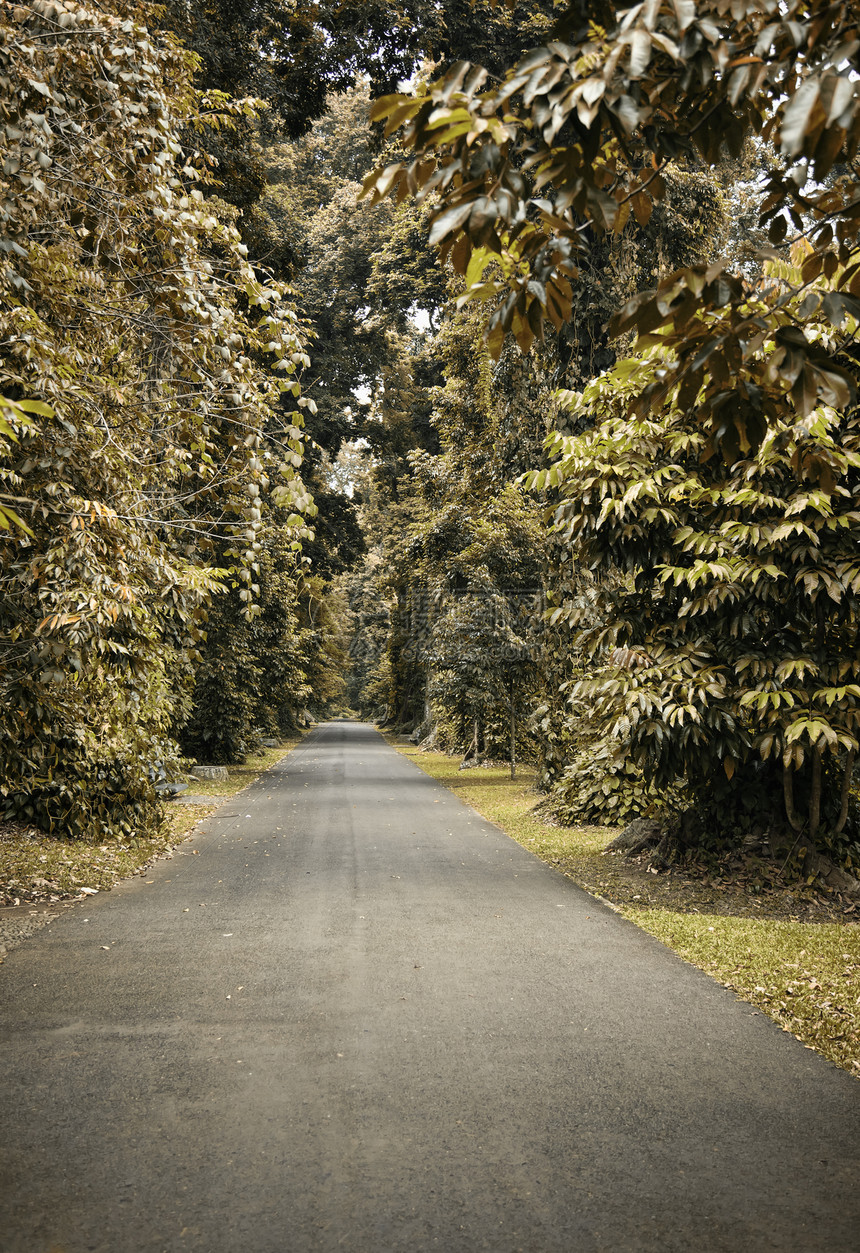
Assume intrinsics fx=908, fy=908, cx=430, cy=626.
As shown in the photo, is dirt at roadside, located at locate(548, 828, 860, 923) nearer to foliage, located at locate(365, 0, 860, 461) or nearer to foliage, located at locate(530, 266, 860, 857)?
foliage, located at locate(530, 266, 860, 857)

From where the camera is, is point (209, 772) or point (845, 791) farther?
point (209, 772)

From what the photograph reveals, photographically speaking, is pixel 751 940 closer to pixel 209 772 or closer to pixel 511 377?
pixel 511 377

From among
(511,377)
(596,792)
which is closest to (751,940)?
(596,792)

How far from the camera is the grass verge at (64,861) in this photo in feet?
26.7

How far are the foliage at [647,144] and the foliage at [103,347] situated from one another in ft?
11.1

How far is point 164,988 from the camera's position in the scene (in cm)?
548

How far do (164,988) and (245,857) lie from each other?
16.0 ft

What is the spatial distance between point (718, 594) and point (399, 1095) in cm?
488

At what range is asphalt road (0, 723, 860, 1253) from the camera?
3018mm

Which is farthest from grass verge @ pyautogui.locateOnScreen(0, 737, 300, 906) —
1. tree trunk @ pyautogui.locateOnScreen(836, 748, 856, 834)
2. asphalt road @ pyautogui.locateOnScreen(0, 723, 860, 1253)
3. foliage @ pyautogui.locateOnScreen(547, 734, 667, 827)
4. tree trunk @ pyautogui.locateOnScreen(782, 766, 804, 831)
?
tree trunk @ pyautogui.locateOnScreen(836, 748, 856, 834)

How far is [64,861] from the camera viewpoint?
9.16m

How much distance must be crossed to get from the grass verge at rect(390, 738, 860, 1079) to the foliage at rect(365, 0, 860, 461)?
359 cm

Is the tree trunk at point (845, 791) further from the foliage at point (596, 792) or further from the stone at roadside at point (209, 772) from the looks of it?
the stone at roadside at point (209, 772)

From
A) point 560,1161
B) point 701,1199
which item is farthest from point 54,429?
point 701,1199
